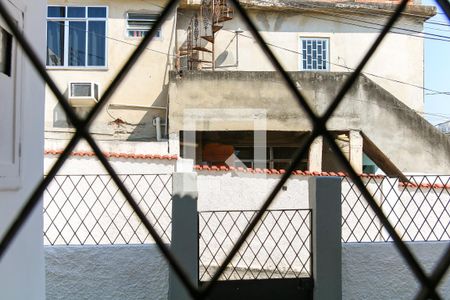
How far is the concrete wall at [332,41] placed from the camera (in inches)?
391


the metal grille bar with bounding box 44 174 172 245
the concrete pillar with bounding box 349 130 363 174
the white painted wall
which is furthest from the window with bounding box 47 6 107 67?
the white painted wall

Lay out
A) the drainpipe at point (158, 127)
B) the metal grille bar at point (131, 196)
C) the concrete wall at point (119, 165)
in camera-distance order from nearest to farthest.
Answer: the metal grille bar at point (131, 196), the concrete wall at point (119, 165), the drainpipe at point (158, 127)

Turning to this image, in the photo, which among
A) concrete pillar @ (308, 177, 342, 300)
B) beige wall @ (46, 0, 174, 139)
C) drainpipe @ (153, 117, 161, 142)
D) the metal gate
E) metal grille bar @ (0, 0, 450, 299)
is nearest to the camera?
metal grille bar @ (0, 0, 450, 299)

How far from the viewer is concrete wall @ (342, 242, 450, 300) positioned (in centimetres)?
362

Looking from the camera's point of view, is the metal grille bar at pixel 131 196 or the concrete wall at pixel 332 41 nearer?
the metal grille bar at pixel 131 196

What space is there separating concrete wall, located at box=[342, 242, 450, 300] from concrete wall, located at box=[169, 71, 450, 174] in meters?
4.78

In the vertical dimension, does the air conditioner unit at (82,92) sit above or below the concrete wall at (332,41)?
below

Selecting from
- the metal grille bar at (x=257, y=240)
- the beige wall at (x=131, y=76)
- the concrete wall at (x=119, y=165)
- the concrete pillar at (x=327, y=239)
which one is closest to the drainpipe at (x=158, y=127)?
the beige wall at (x=131, y=76)

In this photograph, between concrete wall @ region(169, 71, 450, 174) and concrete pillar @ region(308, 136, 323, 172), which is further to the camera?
concrete pillar @ region(308, 136, 323, 172)

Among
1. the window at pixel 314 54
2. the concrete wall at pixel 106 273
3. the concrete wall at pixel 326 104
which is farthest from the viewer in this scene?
the window at pixel 314 54

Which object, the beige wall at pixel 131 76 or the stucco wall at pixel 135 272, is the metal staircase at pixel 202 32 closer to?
the beige wall at pixel 131 76

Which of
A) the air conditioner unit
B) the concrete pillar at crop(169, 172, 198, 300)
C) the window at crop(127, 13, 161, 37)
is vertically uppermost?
the window at crop(127, 13, 161, 37)

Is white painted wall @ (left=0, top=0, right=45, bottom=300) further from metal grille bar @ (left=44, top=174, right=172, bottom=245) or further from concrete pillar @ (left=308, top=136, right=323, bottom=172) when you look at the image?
concrete pillar @ (left=308, top=136, right=323, bottom=172)

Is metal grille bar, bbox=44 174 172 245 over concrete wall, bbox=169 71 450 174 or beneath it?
beneath
